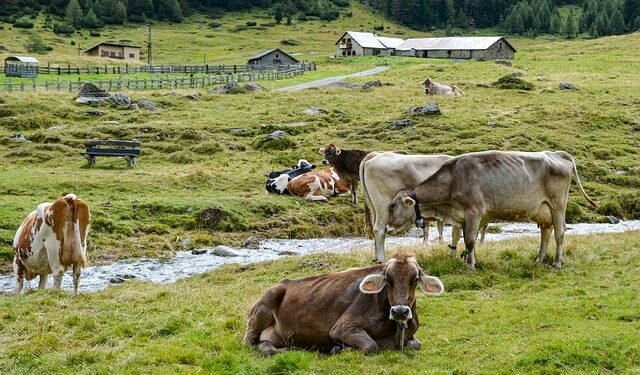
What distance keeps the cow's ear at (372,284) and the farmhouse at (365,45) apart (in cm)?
11076

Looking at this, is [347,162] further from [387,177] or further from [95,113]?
[95,113]

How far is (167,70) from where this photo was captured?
8338 centimetres

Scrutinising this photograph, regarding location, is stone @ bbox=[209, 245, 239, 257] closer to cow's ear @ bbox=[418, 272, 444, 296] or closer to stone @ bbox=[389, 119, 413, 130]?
cow's ear @ bbox=[418, 272, 444, 296]

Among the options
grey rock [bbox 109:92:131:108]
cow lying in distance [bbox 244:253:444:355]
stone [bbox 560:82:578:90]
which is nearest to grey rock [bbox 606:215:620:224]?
cow lying in distance [bbox 244:253:444:355]

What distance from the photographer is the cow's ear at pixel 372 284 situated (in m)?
9.53

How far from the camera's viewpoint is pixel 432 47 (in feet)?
364

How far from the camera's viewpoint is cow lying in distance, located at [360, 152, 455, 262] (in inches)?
666

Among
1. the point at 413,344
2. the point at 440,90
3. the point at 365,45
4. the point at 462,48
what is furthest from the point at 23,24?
Result: the point at 413,344

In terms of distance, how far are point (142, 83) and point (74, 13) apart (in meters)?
97.7

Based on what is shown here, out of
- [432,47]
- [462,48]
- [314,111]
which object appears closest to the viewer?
[314,111]

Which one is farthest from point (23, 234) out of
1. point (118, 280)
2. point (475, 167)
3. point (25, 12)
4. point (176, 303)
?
point (25, 12)

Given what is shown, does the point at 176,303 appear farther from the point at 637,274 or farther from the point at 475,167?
the point at 637,274

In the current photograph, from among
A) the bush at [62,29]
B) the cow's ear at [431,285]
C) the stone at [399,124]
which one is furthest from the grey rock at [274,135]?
the bush at [62,29]

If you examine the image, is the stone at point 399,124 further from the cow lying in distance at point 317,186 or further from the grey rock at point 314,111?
the cow lying in distance at point 317,186
